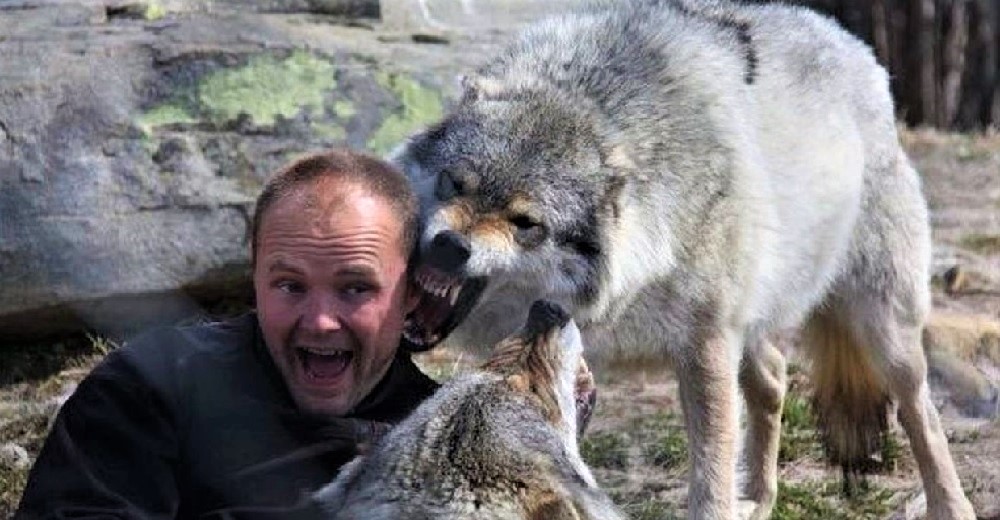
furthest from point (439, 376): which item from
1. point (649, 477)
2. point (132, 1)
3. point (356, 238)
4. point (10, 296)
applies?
point (356, 238)

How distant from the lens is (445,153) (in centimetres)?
468

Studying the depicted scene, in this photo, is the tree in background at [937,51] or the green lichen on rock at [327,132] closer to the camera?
the green lichen on rock at [327,132]

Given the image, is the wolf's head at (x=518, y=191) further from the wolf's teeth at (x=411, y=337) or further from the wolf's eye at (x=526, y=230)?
the wolf's teeth at (x=411, y=337)

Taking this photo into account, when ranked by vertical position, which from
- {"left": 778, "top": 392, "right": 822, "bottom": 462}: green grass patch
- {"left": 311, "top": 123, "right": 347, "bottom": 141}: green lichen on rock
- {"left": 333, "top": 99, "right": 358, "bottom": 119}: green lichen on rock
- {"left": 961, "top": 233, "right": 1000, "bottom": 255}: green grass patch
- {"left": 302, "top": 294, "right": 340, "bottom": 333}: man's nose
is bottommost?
{"left": 961, "top": 233, "right": 1000, "bottom": 255}: green grass patch

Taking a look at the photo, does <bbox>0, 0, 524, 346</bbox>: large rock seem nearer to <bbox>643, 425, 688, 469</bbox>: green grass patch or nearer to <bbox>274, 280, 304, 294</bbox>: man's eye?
<bbox>643, 425, 688, 469</bbox>: green grass patch

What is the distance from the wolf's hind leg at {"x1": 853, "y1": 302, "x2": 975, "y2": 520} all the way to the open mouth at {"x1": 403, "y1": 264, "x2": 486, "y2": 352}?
1948mm

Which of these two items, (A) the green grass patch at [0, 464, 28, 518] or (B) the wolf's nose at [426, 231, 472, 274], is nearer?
(B) the wolf's nose at [426, 231, 472, 274]

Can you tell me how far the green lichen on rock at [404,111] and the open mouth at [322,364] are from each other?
2967 millimetres

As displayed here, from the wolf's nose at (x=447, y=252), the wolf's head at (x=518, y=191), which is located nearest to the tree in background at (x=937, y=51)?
the wolf's head at (x=518, y=191)

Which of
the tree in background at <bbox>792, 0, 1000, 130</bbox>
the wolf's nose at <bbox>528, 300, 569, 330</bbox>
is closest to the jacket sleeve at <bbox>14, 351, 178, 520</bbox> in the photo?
the wolf's nose at <bbox>528, 300, 569, 330</bbox>

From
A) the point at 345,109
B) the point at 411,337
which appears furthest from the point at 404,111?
the point at 411,337

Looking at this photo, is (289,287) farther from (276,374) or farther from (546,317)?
(546,317)

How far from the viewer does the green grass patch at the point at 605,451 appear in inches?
236

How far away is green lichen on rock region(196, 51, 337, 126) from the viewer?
6477mm
